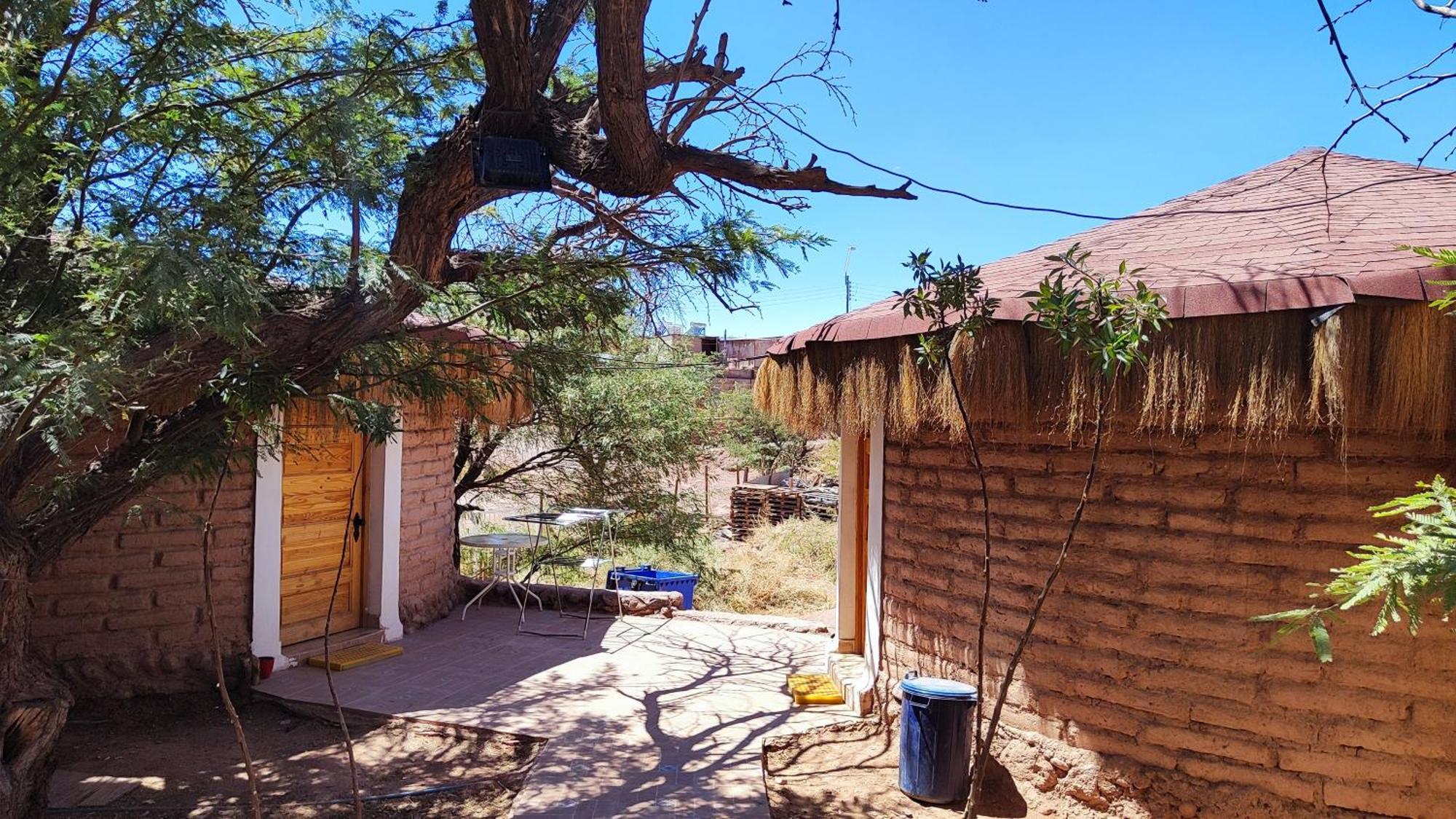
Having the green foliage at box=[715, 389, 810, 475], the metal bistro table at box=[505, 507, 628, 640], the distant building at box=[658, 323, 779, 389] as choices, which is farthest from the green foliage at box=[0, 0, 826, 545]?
the green foliage at box=[715, 389, 810, 475]

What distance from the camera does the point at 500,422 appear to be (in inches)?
312

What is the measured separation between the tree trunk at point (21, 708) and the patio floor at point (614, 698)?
73.7 inches

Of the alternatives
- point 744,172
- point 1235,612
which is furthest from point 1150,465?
point 744,172

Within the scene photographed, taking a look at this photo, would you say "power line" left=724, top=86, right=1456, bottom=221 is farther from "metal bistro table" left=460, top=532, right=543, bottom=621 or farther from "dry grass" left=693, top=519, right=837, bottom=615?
"dry grass" left=693, top=519, right=837, bottom=615

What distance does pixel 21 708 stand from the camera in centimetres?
385

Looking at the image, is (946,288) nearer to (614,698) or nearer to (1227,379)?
(1227,379)

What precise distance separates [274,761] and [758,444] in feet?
53.2

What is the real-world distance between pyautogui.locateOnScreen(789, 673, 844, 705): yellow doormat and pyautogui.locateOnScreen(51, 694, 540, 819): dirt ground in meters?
2.03

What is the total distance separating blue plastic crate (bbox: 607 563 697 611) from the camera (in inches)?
403

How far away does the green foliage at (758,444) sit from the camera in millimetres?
19469

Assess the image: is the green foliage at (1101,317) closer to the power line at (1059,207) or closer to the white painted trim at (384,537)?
the power line at (1059,207)

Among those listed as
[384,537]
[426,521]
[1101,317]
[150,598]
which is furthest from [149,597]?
[1101,317]

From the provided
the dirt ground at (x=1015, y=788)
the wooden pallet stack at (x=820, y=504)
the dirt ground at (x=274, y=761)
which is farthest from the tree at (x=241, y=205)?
the wooden pallet stack at (x=820, y=504)

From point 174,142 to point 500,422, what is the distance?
14.0 feet
